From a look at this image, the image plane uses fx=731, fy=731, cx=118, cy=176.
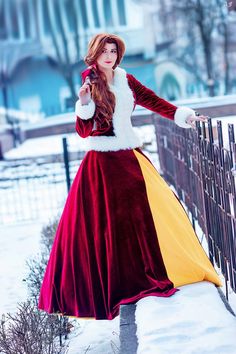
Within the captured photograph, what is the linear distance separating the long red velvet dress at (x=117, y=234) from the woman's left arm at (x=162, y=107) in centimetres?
8

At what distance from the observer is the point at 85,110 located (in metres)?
3.80

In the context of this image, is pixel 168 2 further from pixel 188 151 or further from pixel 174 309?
pixel 174 309

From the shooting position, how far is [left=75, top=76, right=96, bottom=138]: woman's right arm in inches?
150

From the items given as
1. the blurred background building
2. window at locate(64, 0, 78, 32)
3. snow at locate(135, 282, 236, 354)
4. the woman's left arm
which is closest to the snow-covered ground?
snow at locate(135, 282, 236, 354)

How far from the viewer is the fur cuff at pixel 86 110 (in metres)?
3.80

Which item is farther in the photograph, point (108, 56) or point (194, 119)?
point (194, 119)

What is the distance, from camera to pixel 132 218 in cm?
393

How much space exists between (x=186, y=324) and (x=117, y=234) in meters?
0.80

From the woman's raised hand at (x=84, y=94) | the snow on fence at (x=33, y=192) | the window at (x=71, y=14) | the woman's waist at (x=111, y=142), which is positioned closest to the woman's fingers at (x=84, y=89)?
the woman's raised hand at (x=84, y=94)

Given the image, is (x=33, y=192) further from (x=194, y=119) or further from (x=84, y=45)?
(x=84, y=45)

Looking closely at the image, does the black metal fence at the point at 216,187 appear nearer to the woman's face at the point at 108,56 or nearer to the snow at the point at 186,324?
the snow at the point at 186,324

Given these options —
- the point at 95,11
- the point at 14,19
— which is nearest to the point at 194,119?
the point at 95,11

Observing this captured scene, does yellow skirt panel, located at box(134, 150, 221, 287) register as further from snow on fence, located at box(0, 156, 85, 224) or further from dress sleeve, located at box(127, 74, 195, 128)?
snow on fence, located at box(0, 156, 85, 224)

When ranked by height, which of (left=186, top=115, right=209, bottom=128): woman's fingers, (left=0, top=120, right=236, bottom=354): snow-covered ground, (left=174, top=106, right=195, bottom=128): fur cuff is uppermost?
(left=174, top=106, right=195, bottom=128): fur cuff
